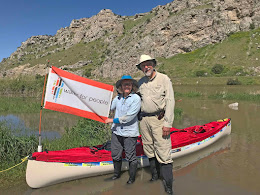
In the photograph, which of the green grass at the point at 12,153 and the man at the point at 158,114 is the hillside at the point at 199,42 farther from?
the green grass at the point at 12,153

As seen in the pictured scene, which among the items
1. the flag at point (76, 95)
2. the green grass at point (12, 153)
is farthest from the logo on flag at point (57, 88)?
the green grass at point (12, 153)

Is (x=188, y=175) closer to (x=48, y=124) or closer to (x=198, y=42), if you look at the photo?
(x=48, y=124)

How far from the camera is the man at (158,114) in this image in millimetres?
4250

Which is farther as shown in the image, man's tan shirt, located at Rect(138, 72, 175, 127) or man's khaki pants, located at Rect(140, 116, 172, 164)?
man's khaki pants, located at Rect(140, 116, 172, 164)

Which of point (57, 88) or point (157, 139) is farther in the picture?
point (57, 88)

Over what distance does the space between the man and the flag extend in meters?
1.09

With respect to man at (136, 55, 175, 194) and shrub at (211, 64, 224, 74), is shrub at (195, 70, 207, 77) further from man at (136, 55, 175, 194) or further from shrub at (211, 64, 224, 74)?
man at (136, 55, 175, 194)

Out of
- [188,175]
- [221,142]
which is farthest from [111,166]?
[221,142]

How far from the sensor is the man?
167 inches

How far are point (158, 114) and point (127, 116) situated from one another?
720mm

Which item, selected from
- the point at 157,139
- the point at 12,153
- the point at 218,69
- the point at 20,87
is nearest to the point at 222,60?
the point at 218,69

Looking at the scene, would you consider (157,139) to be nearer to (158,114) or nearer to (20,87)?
(158,114)

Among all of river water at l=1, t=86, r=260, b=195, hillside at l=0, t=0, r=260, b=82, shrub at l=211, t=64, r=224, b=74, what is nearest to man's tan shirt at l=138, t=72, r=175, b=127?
river water at l=1, t=86, r=260, b=195

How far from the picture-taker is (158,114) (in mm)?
4434
